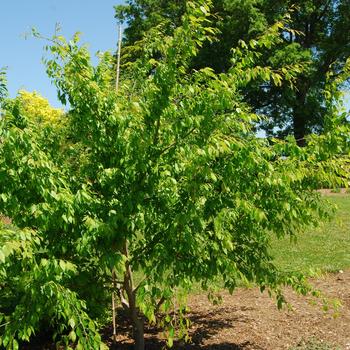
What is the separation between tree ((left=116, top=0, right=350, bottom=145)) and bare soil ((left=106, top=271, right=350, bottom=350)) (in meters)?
17.3

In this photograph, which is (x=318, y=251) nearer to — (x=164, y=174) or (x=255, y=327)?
(x=255, y=327)

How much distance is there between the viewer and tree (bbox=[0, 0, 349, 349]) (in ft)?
11.0

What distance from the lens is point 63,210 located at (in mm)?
3244

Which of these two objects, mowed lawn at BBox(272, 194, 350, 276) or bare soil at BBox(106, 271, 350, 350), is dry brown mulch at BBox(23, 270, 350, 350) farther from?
mowed lawn at BBox(272, 194, 350, 276)

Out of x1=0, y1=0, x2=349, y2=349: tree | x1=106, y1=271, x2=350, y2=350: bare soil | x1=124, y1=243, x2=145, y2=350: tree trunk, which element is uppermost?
x1=0, y1=0, x2=349, y2=349: tree

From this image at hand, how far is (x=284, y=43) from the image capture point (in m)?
24.6

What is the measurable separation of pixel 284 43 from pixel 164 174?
22.9m

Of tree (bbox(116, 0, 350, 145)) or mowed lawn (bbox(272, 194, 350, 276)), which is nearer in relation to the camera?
mowed lawn (bbox(272, 194, 350, 276))

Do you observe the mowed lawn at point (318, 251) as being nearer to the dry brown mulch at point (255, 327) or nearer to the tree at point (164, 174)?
the dry brown mulch at point (255, 327)

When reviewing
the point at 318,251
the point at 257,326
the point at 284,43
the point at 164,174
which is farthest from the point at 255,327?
the point at 284,43

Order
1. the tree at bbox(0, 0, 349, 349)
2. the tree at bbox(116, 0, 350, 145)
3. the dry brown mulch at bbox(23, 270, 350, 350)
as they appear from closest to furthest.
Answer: the tree at bbox(0, 0, 349, 349)
the dry brown mulch at bbox(23, 270, 350, 350)
the tree at bbox(116, 0, 350, 145)

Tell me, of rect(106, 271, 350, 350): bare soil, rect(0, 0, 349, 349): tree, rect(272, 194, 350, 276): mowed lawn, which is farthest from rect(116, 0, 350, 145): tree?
rect(0, 0, 349, 349): tree

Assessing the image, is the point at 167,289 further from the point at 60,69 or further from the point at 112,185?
the point at 60,69

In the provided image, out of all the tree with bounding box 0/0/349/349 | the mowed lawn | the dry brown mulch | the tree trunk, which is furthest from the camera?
the mowed lawn
